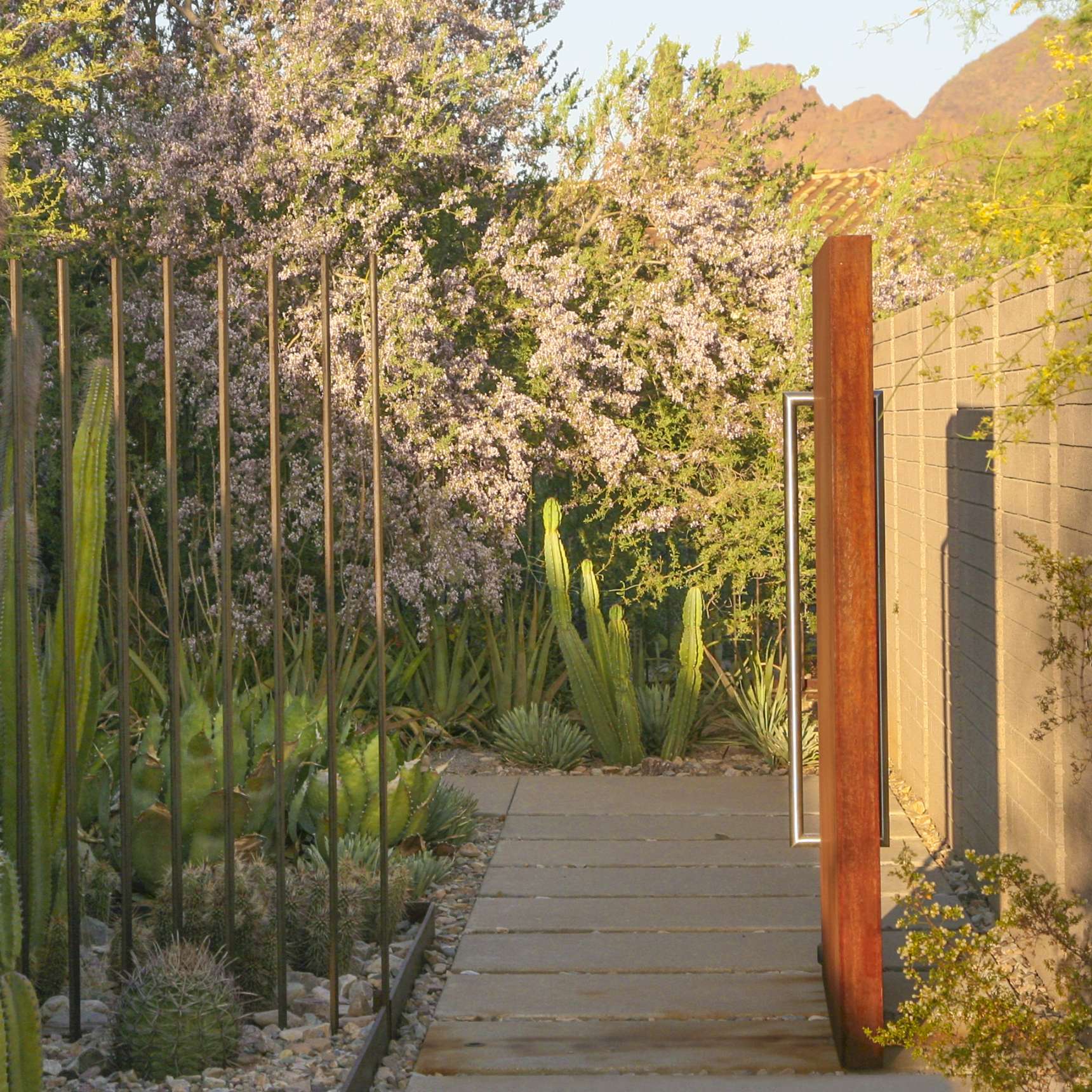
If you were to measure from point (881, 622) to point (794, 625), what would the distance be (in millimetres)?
258

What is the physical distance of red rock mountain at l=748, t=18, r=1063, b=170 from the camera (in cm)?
472

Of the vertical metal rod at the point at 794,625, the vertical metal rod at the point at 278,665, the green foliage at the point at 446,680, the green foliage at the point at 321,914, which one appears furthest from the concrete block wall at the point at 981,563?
the green foliage at the point at 446,680

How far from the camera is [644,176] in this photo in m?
7.35

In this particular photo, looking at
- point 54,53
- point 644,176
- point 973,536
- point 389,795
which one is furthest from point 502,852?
point 54,53

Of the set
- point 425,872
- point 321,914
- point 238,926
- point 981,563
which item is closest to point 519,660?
point 425,872

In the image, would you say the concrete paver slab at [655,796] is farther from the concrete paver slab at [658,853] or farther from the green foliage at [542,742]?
the concrete paver slab at [658,853]

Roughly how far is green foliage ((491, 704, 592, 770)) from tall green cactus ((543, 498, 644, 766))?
103 mm

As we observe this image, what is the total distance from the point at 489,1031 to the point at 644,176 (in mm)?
5191

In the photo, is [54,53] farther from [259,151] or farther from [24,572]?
[24,572]

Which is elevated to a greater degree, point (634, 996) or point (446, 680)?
point (446, 680)

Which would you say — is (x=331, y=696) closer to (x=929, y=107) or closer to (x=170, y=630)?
(x=170, y=630)

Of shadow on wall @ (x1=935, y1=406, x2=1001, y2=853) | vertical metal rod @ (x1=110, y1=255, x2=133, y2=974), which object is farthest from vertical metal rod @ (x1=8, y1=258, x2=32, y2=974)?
shadow on wall @ (x1=935, y1=406, x2=1001, y2=853)

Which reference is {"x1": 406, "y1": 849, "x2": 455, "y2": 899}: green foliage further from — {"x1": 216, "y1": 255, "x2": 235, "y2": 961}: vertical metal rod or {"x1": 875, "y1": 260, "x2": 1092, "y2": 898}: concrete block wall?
{"x1": 875, "y1": 260, "x2": 1092, "y2": 898}: concrete block wall

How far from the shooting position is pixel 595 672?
630cm
